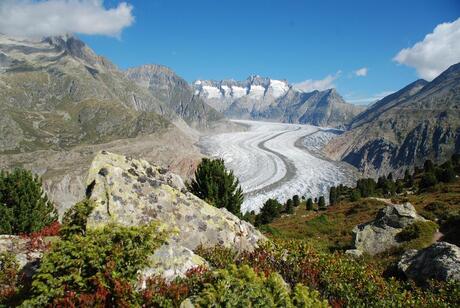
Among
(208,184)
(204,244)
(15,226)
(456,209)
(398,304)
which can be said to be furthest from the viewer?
(208,184)

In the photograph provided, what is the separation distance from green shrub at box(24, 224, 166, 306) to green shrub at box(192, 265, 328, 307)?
1.61m

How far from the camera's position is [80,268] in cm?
780

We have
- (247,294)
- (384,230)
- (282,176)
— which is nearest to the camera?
(247,294)

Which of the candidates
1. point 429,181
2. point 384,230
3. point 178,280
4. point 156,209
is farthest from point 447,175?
point 178,280

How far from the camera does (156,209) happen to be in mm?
13000

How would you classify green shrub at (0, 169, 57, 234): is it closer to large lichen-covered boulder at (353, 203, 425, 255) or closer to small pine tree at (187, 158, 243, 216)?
small pine tree at (187, 158, 243, 216)

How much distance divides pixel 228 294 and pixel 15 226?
25.3 m

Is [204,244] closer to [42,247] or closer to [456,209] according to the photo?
[42,247]

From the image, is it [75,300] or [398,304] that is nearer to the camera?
[75,300]

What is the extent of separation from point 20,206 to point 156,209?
19295mm

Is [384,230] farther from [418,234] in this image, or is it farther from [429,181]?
[429,181]

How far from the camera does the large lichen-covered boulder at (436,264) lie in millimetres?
12164

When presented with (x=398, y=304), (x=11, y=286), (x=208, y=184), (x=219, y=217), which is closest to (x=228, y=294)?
Result: (x=398, y=304)

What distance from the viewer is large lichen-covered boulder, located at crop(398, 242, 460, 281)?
12.2 meters
